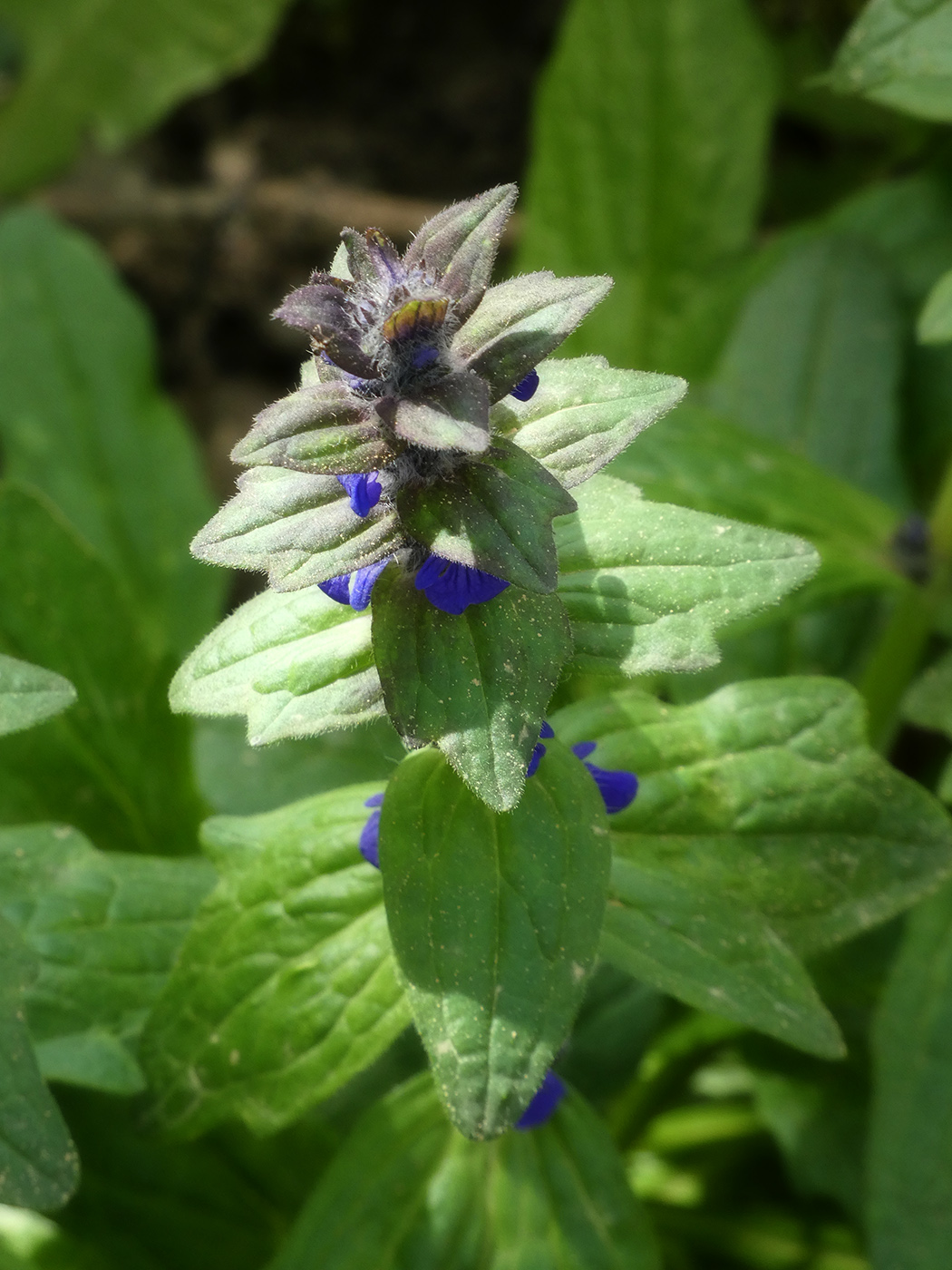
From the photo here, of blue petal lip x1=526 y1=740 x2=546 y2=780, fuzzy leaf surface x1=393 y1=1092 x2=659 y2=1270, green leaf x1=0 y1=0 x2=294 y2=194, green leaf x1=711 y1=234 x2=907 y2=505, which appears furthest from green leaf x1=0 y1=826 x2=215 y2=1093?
green leaf x1=0 y1=0 x2=294 y2=194

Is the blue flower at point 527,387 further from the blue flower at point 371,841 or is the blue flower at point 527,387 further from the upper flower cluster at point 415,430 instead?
the blue flower at point 371,841

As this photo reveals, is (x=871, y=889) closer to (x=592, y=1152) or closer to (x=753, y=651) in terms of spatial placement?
(x=592, y=1152)

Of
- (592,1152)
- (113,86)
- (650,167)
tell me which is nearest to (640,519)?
(592,1152)

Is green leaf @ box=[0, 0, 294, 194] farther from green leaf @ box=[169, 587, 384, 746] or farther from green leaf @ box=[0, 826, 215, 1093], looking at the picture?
green leaf @ box=[169, 587, 384, 746]

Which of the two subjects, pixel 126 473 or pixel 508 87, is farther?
pixel 508 87

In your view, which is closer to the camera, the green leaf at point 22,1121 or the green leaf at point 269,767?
the green leaf at point 22,1121

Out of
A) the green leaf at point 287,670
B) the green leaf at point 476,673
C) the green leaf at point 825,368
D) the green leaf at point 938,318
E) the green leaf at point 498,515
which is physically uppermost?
the green leaf at point 498,515

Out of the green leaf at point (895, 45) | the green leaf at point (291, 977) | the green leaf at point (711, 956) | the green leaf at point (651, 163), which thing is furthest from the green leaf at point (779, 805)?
the green leaf at point (651, 163)
